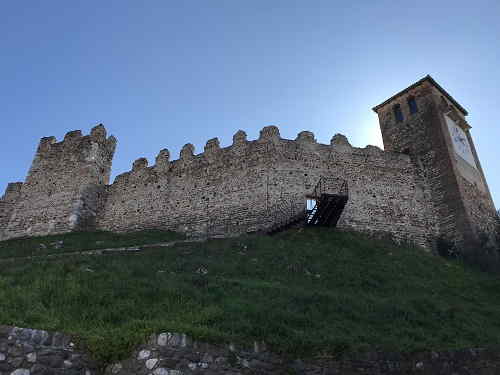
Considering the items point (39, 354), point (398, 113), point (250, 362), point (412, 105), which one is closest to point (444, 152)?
point (412, 105)

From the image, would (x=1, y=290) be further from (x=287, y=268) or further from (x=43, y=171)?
(x=43, y=171)

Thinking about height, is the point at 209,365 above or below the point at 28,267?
→ below

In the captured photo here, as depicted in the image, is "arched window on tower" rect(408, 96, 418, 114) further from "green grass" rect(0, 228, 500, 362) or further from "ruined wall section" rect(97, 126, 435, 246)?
"green grass" rect(0, 228, 500, 362)

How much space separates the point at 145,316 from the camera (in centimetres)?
794

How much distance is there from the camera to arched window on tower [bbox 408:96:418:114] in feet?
75.4

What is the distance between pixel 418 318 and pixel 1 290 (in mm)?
8871

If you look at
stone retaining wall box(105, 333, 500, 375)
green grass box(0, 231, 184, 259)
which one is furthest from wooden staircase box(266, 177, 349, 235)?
stone retaining wall box(105, 333, 500, 375)

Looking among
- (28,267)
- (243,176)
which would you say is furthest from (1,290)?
(243,176)

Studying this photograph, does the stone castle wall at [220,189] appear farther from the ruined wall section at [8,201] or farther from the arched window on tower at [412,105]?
the arched window on tower at [412,105]

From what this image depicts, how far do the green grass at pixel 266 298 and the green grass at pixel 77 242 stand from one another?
9.60ft

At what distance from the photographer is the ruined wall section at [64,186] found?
68.9ft

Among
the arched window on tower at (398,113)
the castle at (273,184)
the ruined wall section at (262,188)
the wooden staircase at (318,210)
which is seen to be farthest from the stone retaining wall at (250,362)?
the arched window on tower at (398,113)

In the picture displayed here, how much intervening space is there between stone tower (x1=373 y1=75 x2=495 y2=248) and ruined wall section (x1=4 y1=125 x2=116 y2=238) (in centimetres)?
1512

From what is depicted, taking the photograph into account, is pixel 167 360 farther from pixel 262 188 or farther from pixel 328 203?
pixel 262 188
